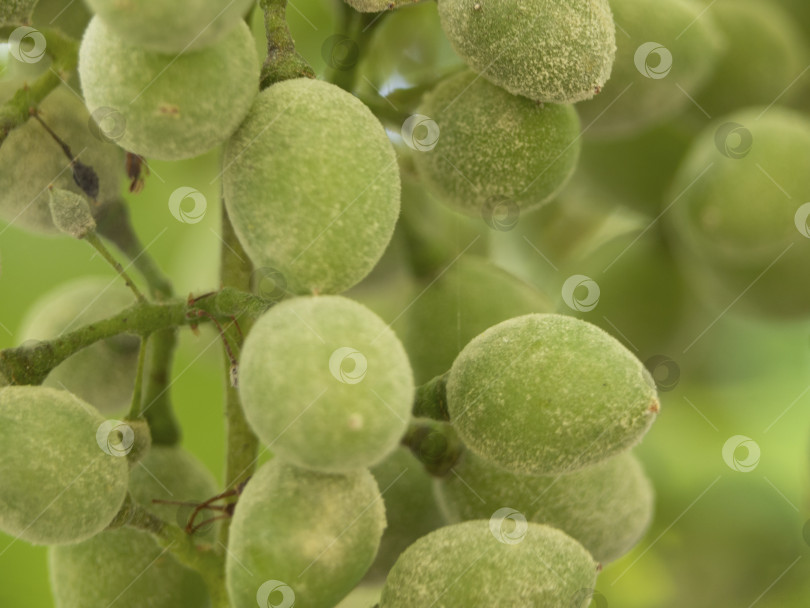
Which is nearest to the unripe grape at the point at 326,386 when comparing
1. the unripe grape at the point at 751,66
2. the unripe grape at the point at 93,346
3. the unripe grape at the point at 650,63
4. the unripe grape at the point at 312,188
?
the unripe grape at the point at 312,188

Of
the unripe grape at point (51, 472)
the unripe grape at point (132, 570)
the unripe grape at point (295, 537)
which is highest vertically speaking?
the unripe grape at point (295, 537)

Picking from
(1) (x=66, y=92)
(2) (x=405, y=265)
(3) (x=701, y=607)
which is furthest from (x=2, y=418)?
(3) (x=701, y=607)

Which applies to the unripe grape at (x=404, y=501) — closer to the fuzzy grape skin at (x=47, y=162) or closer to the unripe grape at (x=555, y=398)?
the unripe grape at (x=555, y=398)

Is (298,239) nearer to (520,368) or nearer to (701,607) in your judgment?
(520,368)

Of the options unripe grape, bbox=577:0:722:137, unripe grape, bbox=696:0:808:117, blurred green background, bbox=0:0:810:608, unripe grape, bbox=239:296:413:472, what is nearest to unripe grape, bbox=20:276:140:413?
blurred green background, bbox=0:0:810:608

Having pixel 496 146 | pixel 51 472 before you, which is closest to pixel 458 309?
pixel 496 146

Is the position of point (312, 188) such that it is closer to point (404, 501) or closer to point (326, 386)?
point (326, 386)

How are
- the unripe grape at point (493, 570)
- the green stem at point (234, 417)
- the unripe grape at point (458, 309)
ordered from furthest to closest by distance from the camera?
the unripe grape at point (458, 309) < the green stem at point (234, 417) < the unripe grape at point (493, 570)

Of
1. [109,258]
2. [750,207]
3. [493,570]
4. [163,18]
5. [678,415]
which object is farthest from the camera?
[678,415]
